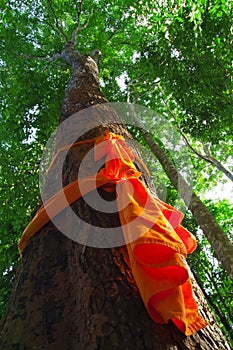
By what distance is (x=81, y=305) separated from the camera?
1.72 metres

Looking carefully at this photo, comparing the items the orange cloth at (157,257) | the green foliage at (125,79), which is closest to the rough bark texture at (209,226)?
the green foliage at (125,79)

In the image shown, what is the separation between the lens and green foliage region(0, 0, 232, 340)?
21.6ft

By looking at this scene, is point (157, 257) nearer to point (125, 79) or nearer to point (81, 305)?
point (81, 305)

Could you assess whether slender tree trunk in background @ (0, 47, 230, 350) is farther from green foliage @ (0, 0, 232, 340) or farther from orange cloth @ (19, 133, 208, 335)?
green foliage @ (0, 0, 232, 340)

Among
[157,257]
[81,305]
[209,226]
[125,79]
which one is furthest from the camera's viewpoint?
[125,79]

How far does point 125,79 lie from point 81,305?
995cm

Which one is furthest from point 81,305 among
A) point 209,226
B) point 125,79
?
point 125,79

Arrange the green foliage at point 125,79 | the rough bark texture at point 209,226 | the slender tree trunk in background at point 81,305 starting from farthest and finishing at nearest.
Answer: the green foliage at point 125,79 → the rough bark texture at point 209,226 → the slender tree trunk in background at point 81,305

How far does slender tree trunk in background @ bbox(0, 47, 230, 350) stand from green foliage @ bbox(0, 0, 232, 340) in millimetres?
3109

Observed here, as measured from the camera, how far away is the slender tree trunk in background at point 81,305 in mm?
1478

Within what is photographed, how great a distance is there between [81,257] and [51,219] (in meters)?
0.46

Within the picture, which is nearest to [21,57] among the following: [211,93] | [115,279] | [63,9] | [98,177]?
[63,9]

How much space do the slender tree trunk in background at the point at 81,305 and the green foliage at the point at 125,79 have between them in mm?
3109

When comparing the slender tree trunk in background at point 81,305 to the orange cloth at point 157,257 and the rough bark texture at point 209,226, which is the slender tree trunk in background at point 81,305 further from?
the rough bark texture at point 209,226
